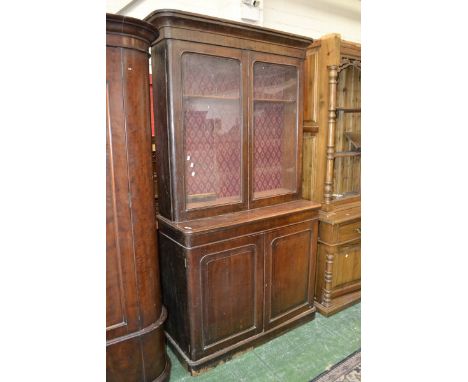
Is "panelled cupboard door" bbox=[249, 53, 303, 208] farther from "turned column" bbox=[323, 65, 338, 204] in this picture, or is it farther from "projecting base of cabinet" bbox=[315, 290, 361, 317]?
"projecting base of cabinet" bbox=[315, 290, 361, 317]

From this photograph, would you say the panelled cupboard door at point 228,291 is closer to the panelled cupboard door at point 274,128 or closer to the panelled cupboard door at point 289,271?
the panelled cupboard door at point 289,271

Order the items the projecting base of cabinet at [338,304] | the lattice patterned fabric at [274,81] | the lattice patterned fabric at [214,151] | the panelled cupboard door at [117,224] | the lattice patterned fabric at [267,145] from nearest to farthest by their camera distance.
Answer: the panelled cupboard door at [117,224] → the lattice patterned fabric at [214,151] → the lattice patterned fabric at [274,81] → the lattice patterned fabric at [267,145] → the projecting base of cabinet at [338,304]

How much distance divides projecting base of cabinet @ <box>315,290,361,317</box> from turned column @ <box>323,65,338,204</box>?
34.1 inches

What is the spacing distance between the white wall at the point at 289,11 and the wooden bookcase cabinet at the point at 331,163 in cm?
71

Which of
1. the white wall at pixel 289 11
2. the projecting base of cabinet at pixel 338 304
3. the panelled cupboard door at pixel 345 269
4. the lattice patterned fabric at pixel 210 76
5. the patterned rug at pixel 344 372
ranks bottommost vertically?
the patterned rug at pixel 344 372

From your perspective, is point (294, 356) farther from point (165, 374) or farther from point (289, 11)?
point (289, 11)

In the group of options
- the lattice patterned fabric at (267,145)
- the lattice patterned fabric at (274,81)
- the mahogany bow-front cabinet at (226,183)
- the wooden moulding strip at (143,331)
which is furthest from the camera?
the lattice patterned fabric at (267,145)

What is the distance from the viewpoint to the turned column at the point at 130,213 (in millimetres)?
1542

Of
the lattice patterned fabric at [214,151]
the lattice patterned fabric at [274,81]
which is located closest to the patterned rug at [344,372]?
the lattice patterned fabric at [214,151]

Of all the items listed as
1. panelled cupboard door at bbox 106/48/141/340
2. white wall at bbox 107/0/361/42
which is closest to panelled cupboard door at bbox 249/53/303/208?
white wall at bbox 107/0/361/42

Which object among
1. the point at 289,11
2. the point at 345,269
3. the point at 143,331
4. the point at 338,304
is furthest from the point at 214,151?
the point at 289,11
